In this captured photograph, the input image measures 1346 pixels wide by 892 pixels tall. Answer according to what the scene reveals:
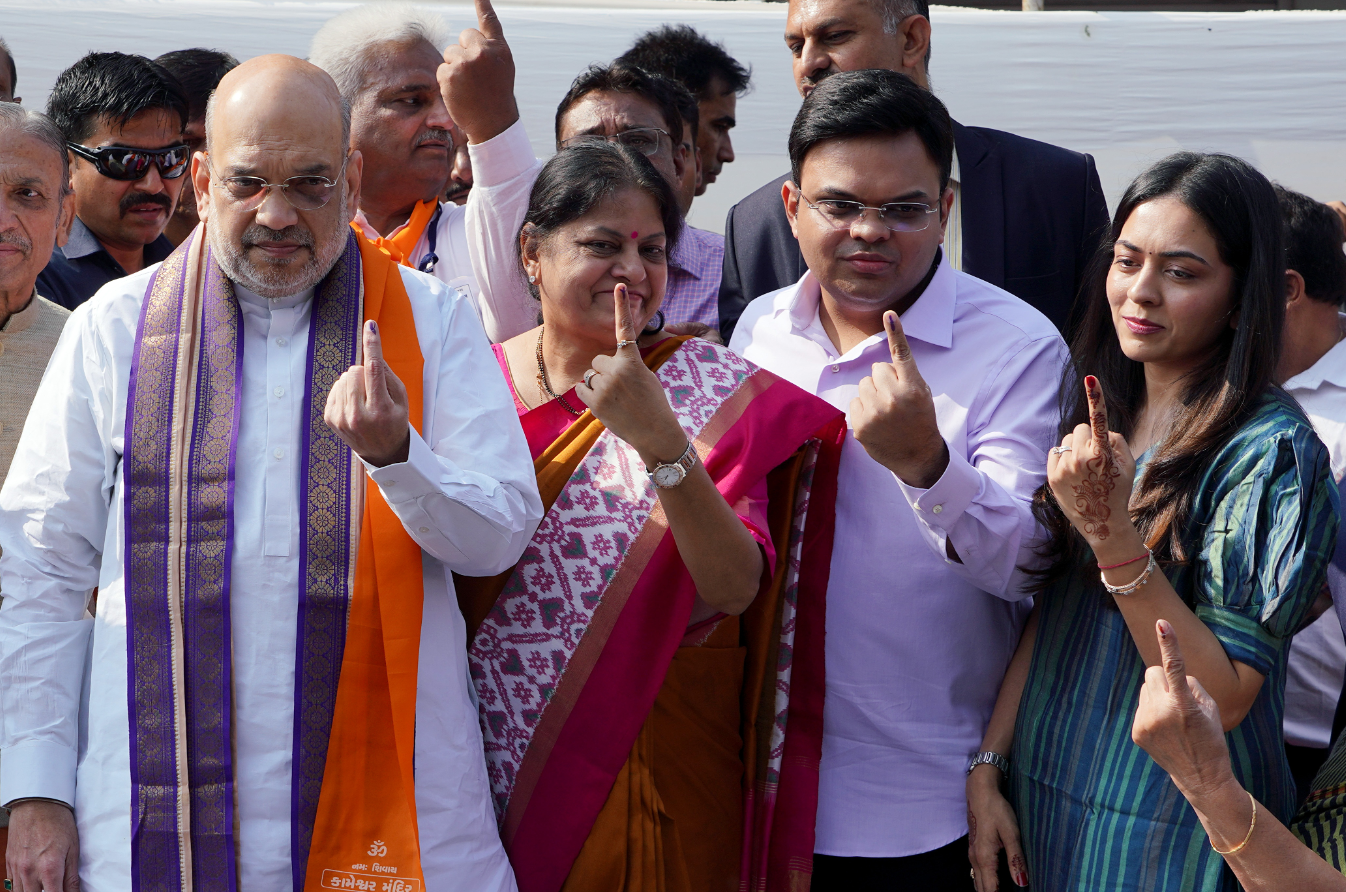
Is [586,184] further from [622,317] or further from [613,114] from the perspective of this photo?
[613,114]

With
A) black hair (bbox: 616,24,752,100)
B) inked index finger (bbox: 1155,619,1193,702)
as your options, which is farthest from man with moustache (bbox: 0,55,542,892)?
black hair (bbox: 616,24,752,100)

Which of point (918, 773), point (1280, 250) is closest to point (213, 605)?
point (918, 773)

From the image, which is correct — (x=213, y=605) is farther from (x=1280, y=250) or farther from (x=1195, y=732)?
(x=1280, y=250)

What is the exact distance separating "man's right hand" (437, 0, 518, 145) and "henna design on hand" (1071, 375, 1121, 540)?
1.61 meters

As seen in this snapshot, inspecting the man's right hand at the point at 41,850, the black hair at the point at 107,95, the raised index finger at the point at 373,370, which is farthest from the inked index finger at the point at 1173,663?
the black hair at the point at 107,95

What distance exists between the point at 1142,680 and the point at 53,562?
6.09ft

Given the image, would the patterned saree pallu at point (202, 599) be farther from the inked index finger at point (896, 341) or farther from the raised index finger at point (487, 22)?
the raised index finger at point (487, 22)

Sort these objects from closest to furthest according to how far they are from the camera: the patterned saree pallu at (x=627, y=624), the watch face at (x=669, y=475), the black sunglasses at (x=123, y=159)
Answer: the watch face at (x=669, y=475), the patterned saree pallu at (x=627, y=624), the black sunglasses at (x=123, y=159)

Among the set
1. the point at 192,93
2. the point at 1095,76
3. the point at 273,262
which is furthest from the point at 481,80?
the point at 1095,76

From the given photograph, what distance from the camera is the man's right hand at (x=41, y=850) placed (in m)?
2.05

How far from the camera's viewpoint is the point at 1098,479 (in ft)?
6.74

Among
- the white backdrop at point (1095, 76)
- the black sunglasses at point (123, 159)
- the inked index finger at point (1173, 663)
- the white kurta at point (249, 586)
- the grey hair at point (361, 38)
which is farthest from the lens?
the white backdrop at point (1095, 76)

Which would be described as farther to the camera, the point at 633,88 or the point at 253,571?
the point at 633,88

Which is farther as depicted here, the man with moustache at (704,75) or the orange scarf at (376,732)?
the man with moustache at (704,75)
